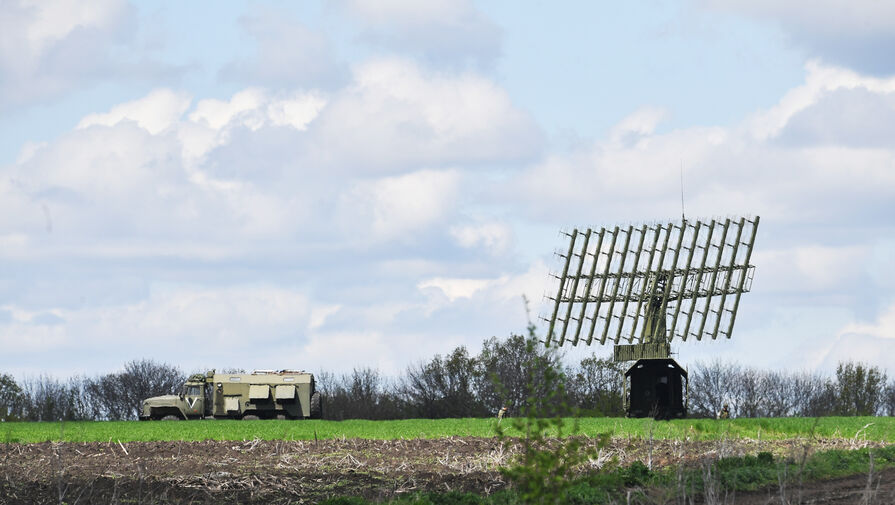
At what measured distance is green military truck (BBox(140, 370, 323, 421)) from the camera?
49.1 m

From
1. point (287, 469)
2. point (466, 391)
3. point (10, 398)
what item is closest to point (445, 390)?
point (466, 391)

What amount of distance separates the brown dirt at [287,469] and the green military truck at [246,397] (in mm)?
22349

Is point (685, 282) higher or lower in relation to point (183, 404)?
higher

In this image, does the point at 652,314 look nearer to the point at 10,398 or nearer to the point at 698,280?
the point at 698,280

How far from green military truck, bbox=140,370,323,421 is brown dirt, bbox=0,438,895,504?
22349 millimetres

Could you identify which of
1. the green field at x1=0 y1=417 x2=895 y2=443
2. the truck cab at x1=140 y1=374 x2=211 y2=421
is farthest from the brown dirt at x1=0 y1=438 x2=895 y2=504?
the truck cab at x1=140 y1=374 x2=211 y2=421

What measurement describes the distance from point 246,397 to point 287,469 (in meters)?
30.6

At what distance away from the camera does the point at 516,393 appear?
67.5 m

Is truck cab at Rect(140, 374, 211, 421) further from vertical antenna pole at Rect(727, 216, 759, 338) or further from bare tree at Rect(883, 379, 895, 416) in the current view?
bare tree at Rect(883, 379, 895, 416)

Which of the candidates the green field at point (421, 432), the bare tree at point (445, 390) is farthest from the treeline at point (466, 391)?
the green field at point (421, 432)

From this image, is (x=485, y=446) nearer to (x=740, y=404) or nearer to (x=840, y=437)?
(x=840, y=437)

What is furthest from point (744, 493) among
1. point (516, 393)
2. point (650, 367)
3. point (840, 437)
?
point (516, 393)

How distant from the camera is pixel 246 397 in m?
50.0

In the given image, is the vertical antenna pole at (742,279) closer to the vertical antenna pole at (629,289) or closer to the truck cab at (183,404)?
the vertical antenna pole at (629,289)
